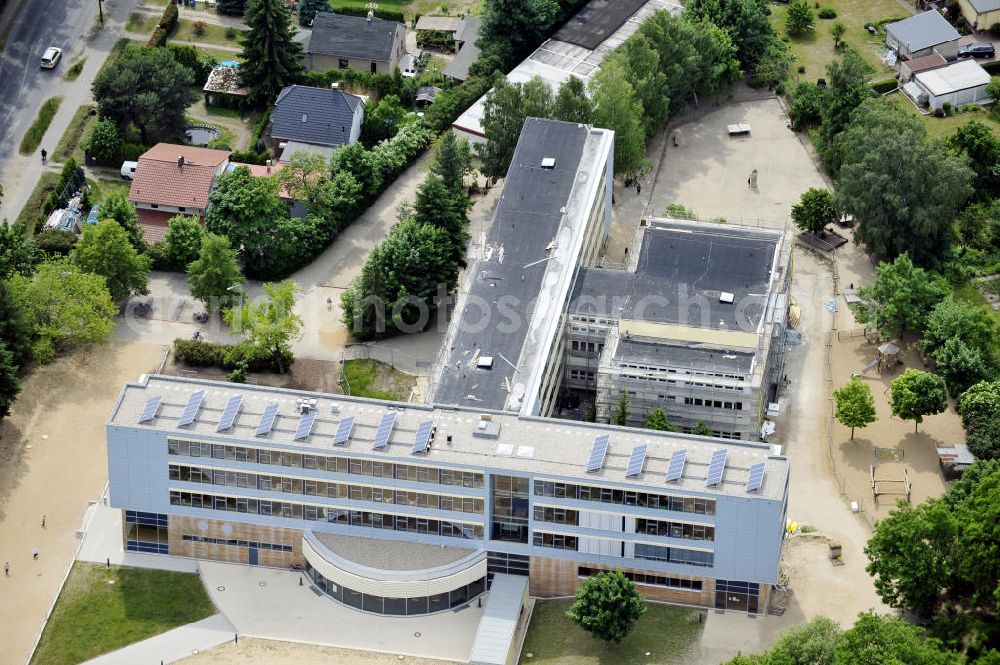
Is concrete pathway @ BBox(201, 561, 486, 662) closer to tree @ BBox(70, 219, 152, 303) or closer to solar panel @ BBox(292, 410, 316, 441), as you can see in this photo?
solar panel @ BBox(292, 410, 316, 441)

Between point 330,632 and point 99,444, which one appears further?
point 99,444

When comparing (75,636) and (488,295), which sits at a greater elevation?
(488,295)

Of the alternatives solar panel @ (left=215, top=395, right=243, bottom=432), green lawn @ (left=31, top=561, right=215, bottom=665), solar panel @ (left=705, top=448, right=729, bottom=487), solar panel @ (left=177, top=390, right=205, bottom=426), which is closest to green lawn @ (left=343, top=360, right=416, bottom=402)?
solar panel @ (left=215, top=395, right=243, bottom=432)

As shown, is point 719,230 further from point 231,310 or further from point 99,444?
point 99,444

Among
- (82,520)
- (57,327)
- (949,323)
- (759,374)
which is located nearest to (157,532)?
(82,520)

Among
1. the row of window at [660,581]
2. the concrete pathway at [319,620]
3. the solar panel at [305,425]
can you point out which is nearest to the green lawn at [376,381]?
the solar panel at [305,425]
